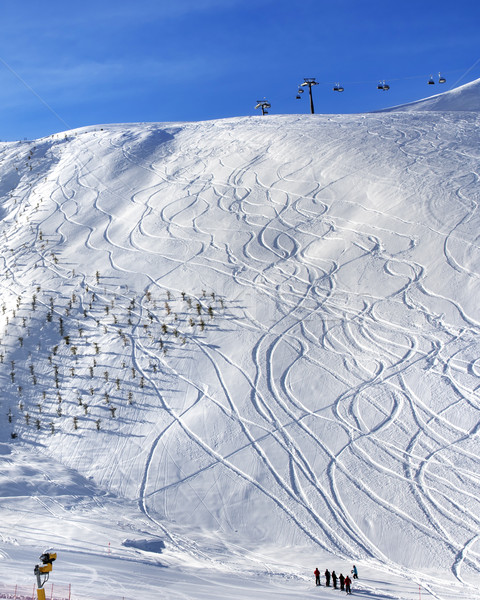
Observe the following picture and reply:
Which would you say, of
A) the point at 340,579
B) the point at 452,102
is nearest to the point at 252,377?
the point at 340,579

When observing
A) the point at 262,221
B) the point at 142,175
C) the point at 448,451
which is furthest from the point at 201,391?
the point at 142,175

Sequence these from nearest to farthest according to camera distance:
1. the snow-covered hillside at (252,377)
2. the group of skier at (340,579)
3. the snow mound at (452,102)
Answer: the group of skier at (340,579) → the snow-covered hillside at (252,377) → the snow mound at (452,102)

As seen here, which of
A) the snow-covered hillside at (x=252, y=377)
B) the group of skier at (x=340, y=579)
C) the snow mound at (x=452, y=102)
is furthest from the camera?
the snow mound at (x=452, y=102)

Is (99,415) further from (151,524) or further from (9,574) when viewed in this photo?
(9,574)

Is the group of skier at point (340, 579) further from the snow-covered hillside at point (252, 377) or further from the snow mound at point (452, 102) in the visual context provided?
the snow mound at point (452, 102)

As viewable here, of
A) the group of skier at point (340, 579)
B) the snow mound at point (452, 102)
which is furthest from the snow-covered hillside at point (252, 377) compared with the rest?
the snow mound at point (452, 102)

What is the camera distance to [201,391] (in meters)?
15.8

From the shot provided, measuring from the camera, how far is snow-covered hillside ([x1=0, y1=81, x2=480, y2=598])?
11828 mm

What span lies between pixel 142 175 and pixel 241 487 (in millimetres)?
18078

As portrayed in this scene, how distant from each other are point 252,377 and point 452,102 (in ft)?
114

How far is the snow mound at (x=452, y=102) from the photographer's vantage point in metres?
42.5

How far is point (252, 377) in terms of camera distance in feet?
52.2

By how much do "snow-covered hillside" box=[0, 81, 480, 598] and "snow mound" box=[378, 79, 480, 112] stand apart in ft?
57.3

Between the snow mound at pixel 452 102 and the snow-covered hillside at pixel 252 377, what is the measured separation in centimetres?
1746
